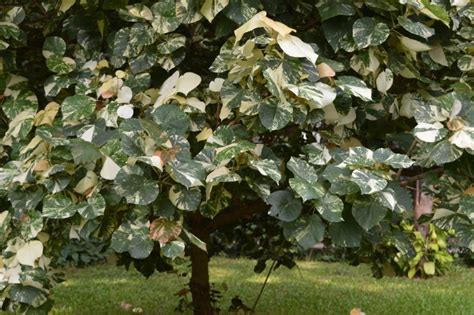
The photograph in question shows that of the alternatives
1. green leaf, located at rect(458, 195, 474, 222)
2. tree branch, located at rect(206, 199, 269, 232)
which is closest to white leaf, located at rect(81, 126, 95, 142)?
green leaf, located at rect(458, 195, 474, 222)

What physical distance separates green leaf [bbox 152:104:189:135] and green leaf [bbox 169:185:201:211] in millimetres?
132

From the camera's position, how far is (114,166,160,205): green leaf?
5.06ft

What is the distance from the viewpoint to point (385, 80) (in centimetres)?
181

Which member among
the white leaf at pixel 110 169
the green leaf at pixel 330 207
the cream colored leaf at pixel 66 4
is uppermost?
the cream colored leaf at pixel 66 4

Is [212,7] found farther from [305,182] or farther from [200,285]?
[200,285]

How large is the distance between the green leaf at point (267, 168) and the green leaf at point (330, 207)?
108 mm

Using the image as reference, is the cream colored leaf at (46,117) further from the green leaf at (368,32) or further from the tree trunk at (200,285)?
the tree trunk at (200,285)

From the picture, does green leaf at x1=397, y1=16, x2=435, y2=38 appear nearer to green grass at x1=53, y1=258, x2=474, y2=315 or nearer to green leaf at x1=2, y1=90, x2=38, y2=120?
green leaf at x1=2, y1=90, x2=38, y2=120

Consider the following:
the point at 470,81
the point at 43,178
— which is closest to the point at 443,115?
the point at 470,81

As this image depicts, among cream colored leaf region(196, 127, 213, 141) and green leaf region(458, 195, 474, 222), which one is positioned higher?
cream colored leaf region(196, 127, 213, 141)

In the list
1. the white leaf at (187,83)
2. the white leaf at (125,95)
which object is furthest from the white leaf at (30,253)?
the white leaf at (187,83)

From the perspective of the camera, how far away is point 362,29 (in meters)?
1.72

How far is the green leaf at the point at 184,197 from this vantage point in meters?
1.61

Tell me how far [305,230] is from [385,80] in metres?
0.46
